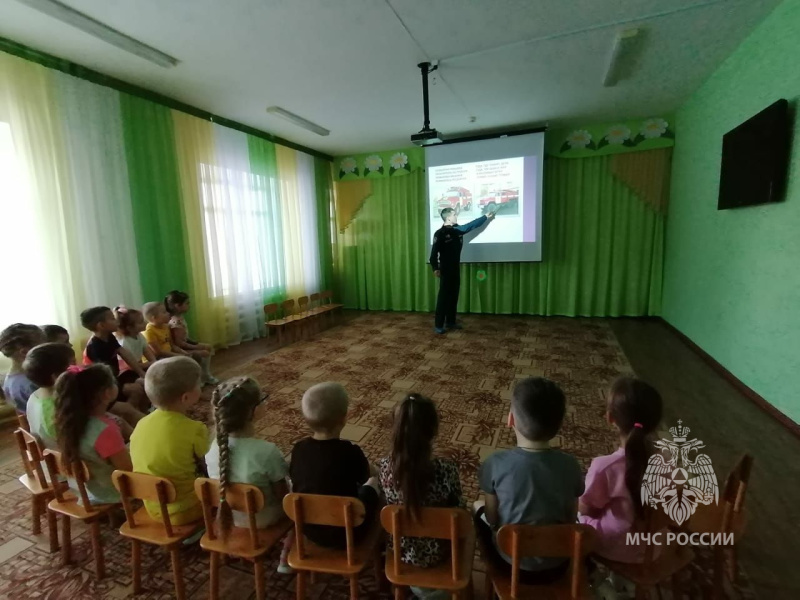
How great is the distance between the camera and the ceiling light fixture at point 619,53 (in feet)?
9.61

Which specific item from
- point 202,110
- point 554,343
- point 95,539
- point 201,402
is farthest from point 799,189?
point 202,110

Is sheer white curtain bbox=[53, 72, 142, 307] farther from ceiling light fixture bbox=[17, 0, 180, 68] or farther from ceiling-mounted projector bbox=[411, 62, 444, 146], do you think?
ceiling-mounted projector bbox=[411, 62, 444, 146]

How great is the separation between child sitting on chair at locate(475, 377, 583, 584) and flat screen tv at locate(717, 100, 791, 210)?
8.81 ft

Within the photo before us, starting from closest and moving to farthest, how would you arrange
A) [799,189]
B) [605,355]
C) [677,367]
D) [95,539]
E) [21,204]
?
[95,539]
[799,189]
[21,204]
[677,367]
[605,355]

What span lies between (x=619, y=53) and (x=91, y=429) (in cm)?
421

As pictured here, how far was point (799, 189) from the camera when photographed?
2381 mm

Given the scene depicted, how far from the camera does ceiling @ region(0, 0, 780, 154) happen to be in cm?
257

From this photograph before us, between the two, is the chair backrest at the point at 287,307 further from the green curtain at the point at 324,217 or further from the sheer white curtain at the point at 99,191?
the sheer white curtain at the point at 99,191

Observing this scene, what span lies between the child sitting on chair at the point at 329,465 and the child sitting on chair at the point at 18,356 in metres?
1.62

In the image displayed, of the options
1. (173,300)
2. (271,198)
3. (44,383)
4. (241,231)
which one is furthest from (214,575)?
(271,198)

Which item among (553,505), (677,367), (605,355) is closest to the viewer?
(553,505)

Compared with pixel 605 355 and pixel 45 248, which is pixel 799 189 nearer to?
pixel 605 355

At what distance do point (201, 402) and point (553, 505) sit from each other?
283 cm

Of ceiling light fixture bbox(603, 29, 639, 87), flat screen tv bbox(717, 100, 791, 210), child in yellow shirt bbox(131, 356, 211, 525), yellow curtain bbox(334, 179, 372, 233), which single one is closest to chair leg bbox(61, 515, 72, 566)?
child in yellow shirt bbox(131, 356, 211, 525)
